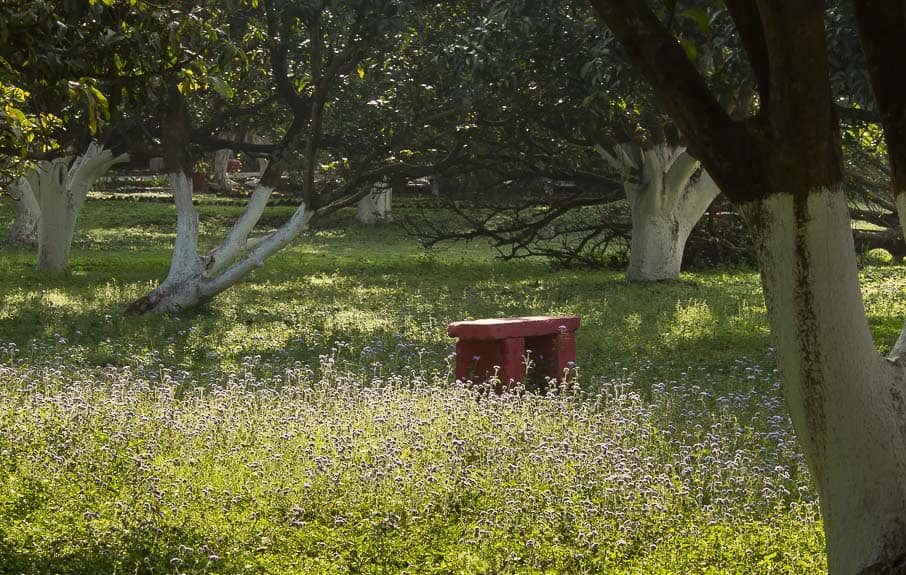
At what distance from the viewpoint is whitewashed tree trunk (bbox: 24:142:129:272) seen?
2039cm

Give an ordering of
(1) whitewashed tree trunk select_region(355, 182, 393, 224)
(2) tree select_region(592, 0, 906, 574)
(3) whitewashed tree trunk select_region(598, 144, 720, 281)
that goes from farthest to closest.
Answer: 1. (1) whitewashed tree trunk select_region(355, 182, 393, 224)
2. (3) whitewashed tree trunk select_region(598, 144, 720, 281)
3. (2) tree select_region(592, 0, 906, 574)

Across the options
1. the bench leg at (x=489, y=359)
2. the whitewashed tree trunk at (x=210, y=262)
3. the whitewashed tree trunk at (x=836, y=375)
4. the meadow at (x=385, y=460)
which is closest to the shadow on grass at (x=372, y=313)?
the meadow at (x=385, y=460)

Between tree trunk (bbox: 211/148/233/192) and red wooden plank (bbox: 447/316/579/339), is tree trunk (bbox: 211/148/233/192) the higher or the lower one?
the higher one

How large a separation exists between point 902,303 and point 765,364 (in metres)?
5.94

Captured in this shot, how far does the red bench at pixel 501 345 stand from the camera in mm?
9875

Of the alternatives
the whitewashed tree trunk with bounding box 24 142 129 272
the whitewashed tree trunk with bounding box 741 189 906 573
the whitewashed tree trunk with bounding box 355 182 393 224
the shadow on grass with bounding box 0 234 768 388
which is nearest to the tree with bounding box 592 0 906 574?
the whitewashed tree trunk with bounding box 741 189 906 573

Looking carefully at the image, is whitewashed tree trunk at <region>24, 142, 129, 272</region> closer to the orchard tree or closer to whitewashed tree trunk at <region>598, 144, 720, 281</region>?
the orchard tree

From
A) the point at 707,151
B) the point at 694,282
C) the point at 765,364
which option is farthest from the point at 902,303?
the point at 707,151

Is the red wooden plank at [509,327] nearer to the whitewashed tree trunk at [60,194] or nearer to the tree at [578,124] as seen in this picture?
the tree at [578,124]

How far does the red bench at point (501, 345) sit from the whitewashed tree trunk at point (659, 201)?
31.0 ft

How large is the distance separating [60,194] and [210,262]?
593 centimetres

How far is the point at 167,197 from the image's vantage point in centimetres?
4162

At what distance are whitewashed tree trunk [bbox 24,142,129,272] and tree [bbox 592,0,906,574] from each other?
1693cm

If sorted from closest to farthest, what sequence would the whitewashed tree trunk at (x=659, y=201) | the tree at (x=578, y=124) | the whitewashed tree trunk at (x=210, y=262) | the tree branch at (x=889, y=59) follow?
the tree branch at (x=889, y=59), the tree at (x=578, y=124), the whitewashed tree trunk at (x=210, y=262), the whitewashed tree trunk at (x=659, y=201)
